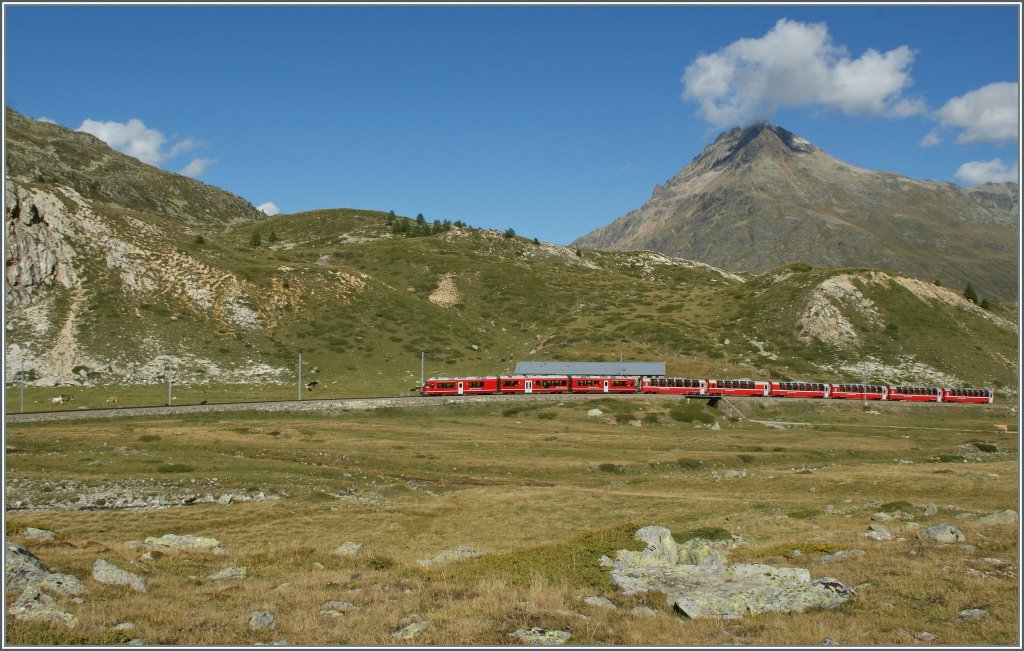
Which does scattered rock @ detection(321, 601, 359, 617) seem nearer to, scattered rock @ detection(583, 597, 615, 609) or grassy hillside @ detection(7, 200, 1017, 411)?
scattered rock @ detection(583, 597, 615, 609)


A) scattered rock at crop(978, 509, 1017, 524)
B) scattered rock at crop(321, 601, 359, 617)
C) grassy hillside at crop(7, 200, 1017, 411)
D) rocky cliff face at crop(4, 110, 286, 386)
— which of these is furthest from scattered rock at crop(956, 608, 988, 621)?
rocky cliff face at crop(4, 110, 286, 386)

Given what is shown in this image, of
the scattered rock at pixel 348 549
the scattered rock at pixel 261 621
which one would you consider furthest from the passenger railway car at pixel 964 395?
the scattered rock at pixel 261 621

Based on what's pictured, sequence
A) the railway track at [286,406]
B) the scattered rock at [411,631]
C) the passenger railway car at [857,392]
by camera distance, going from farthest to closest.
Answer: the passenger railway car at [857,392], the railway track at [286,406], the scattered rock at [411,631]

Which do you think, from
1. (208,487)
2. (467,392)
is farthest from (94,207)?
(208,487)

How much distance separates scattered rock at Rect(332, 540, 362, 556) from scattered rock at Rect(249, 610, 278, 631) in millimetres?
12271

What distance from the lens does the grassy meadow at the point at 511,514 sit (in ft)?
62.8

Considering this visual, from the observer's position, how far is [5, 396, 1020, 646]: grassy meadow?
62.8 feet

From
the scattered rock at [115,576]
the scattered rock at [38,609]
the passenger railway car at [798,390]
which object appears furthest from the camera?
the passenger railway car at [798,390]

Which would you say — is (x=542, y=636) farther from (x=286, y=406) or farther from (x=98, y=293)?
(x=98, y=293)

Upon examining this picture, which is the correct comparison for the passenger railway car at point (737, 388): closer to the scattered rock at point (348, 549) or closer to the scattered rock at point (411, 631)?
the scattered rock at point (348, 549)

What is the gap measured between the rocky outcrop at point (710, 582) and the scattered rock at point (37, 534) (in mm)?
26225

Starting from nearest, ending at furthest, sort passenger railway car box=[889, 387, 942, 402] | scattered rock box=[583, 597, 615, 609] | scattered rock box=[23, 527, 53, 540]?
scattered rock box=[583, 597, 615, 609]
scattered rock box=[23, 527, 53, 540]
passenger railway car box=[889, 387, 942, 402]

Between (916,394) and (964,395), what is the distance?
801 cm

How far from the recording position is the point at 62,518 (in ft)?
133
